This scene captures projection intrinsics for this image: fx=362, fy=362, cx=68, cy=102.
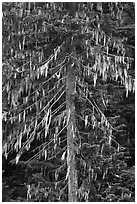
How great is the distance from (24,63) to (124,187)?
4.77 meters

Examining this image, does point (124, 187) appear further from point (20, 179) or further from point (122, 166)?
point (20, 179)

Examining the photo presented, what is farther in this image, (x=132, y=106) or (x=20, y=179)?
(x=132, y=106)

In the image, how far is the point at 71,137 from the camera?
8.90 m

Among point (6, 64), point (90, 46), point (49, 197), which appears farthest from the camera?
point (49, 197)

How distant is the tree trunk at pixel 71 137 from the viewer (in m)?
8.74

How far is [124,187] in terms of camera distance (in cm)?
1074

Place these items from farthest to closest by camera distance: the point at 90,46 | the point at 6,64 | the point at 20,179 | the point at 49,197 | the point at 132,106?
the point at 132,106, the point at 20,179, the point at 49,197, the point at 6,64, the point at 90,46

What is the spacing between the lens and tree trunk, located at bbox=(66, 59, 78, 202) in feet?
28.7

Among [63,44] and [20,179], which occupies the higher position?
[63,44]

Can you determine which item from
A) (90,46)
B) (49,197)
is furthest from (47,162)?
(90,46)

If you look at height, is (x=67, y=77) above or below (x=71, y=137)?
above

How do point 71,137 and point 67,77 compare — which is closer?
point 71,137

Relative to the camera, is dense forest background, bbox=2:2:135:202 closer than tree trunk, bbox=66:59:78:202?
Yes

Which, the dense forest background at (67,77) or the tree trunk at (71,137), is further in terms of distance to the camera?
the tree trunk at (71,137)
